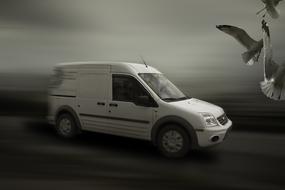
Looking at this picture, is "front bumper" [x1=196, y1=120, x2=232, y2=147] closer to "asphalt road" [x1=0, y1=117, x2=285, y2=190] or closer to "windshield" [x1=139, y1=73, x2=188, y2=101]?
"asphalt road" [x1=0, y1=117, x2=285, y2=190]

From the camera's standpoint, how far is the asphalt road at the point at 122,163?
3.18m

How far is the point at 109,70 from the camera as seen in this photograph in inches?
157

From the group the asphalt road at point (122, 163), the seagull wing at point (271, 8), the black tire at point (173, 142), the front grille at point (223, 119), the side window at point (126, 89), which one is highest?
Answer: the seagull wing at point (271, 8)

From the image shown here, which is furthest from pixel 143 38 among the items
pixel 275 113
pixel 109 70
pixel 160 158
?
pixel 275 113

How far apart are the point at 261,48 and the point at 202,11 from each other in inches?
111

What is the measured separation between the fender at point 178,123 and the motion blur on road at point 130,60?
191 mm

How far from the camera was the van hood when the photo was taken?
3633 mm

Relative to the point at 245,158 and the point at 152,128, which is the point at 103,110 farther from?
the point at 245,158

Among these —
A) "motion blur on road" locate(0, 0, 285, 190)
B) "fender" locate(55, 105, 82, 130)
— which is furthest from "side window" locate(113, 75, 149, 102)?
"fender" locate(55, 105, 82, 130)

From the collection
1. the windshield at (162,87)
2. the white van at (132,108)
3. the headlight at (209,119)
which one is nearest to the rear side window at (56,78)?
the white van at (132,108)

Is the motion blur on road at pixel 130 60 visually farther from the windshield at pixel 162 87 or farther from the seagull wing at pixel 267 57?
the seagull wing at pixel 267 57

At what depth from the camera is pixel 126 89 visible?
3998 mm

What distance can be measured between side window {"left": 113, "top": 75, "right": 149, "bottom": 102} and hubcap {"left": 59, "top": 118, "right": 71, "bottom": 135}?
0.73 meters

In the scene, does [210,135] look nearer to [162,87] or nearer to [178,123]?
[178,123]
